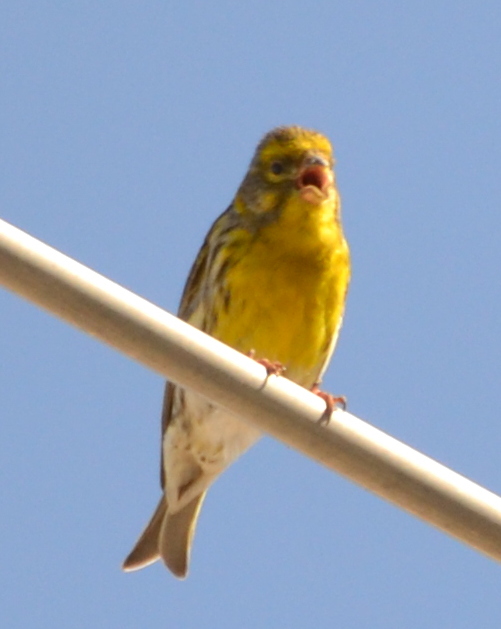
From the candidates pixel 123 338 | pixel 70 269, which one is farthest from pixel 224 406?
pixel 70 269

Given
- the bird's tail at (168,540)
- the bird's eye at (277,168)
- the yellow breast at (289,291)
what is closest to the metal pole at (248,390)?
the yellow breast at (289,291)

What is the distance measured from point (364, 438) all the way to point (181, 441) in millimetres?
3854

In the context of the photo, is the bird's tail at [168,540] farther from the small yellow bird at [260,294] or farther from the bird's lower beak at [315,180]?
the bird's lower beak at [315,180]

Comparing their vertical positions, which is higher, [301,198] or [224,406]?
[301,198]

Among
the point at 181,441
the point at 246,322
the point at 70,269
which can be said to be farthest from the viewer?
the point at 181,441

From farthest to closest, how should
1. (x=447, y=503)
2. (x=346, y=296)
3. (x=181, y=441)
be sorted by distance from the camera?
1. (x=181, y=441)
2. (x=346, y=296)
3. (x=447, y=503)

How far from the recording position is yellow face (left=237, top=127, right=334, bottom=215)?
6.20 metres

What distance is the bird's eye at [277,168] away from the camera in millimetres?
6441

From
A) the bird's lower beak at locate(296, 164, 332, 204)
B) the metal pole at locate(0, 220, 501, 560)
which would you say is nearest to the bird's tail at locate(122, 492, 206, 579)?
the bird's lower beak at locate(296, 164, 332, 204)

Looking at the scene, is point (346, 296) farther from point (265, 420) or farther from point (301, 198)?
point (265, 420)

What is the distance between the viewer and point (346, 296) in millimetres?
6242

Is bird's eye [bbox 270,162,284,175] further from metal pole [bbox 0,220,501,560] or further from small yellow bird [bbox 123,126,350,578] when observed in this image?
metal pole [bbox 0,220,501,560]

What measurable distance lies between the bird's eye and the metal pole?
11.3 ft

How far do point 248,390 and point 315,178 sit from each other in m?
3.42
